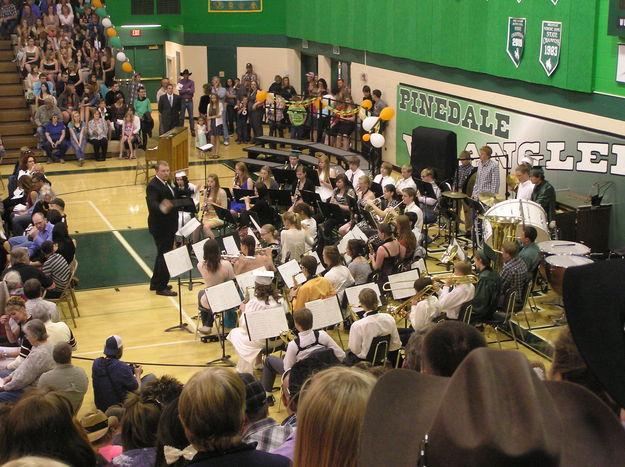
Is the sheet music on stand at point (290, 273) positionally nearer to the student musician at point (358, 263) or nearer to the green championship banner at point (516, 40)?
the student musician at point (358, 263)

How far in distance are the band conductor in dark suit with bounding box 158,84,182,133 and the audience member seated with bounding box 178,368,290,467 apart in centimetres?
2080

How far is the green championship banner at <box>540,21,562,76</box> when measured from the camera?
13672mm

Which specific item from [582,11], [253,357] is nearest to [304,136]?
[582,11]

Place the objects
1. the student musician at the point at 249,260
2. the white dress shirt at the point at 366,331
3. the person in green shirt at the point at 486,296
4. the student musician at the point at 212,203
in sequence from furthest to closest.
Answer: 1. the student musician at the point at 212,203
2. the student musician at the point at 249,260
3. the person in green shirt at the point at 486,296
4. the white dress shirt at the point at 366,331

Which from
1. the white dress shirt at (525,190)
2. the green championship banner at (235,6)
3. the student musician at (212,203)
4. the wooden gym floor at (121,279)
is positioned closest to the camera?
the wooden gym floor at (121,279)

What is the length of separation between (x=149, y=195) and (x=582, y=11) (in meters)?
7.04

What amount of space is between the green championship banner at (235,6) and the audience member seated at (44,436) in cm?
2379

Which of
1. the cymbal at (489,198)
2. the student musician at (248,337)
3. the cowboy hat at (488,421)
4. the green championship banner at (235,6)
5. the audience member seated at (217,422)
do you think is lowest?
the student musician at (248,337)

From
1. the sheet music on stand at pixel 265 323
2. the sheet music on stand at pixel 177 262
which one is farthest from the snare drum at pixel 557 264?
the sheet music on stand at pixel 177 262

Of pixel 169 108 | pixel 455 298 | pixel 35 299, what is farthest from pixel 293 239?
pixel 169 108

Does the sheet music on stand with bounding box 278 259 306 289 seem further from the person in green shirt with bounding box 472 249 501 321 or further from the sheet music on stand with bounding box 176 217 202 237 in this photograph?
the person in green shirt with bounding box 472 249 501 321

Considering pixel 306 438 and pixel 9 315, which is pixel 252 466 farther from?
pixel 9 315

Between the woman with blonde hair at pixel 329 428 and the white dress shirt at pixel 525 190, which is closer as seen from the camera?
the woman with blonde hair at pixel 329 428

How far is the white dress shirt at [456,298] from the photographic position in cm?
935
